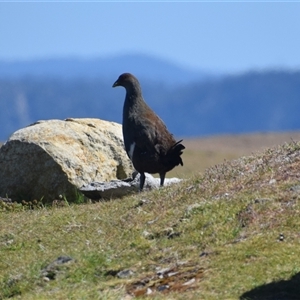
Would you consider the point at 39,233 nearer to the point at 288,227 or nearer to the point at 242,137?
the point at 288,227

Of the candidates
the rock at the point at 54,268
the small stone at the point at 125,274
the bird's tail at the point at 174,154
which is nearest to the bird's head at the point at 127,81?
the bird's tail at the point at 174,154

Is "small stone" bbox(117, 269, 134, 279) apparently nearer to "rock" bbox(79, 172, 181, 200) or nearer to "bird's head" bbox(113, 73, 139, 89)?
"rock" bbox(79, 172, 181, 200)

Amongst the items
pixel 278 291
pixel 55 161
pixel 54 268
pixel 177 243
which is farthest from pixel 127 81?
pixel 278 291

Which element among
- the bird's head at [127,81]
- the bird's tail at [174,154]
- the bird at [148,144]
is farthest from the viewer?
the bird's head at [127,81]

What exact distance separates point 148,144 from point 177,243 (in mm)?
5624

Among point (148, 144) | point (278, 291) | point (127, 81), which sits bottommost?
point (278, 291)

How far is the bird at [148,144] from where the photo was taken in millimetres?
16766

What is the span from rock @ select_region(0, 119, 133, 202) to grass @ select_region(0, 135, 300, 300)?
290 cm

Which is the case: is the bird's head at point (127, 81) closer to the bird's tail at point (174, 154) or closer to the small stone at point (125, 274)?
the bird's tail at point (174, 154)

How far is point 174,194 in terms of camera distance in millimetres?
13688

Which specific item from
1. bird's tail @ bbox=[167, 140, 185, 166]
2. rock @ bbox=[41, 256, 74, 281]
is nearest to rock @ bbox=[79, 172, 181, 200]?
bird's tail @ bbox=[167, 140, 185, 166]

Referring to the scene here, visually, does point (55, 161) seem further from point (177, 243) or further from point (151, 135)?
point (177, 243)

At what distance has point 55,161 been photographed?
17516mm

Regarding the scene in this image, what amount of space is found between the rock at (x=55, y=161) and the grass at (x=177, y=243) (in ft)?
9.51
